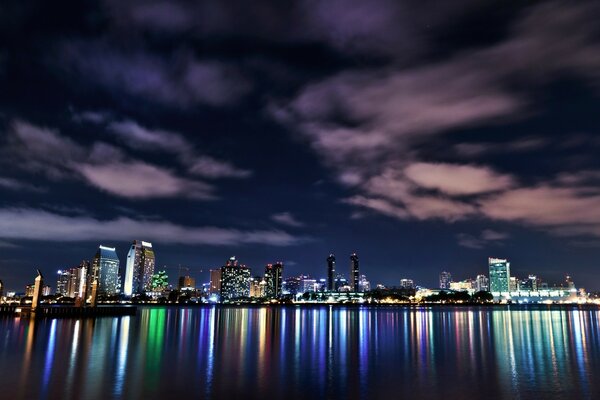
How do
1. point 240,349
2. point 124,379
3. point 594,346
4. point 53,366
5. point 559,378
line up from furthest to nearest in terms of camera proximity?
point 594,346, point 240,349, point 53,366, point 559,378, point 124,379

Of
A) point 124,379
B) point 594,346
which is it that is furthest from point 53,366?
point 594,346

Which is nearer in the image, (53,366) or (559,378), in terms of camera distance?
(559,378)

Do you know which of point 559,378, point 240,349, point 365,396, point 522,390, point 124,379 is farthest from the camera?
point 240,349

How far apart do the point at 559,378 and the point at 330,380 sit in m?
15.8

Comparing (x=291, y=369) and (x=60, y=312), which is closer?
(x=291, y=369)

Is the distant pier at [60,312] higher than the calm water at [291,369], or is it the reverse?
the distant pier at [60,312]

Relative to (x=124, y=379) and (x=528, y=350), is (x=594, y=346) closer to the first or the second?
(x=528, y=350)

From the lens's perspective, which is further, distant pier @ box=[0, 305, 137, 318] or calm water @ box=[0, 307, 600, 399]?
distant pier @ box=[0, 305, 137, 318]

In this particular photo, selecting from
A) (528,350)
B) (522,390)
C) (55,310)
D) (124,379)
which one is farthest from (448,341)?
(55,310)

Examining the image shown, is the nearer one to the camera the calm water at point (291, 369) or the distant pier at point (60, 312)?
the calm water at point (291, 369)

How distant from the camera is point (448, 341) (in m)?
58.0

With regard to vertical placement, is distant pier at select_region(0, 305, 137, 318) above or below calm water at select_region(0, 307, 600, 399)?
above

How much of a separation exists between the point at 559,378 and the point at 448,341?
85.3 feet

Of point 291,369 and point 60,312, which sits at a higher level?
point 60,312
